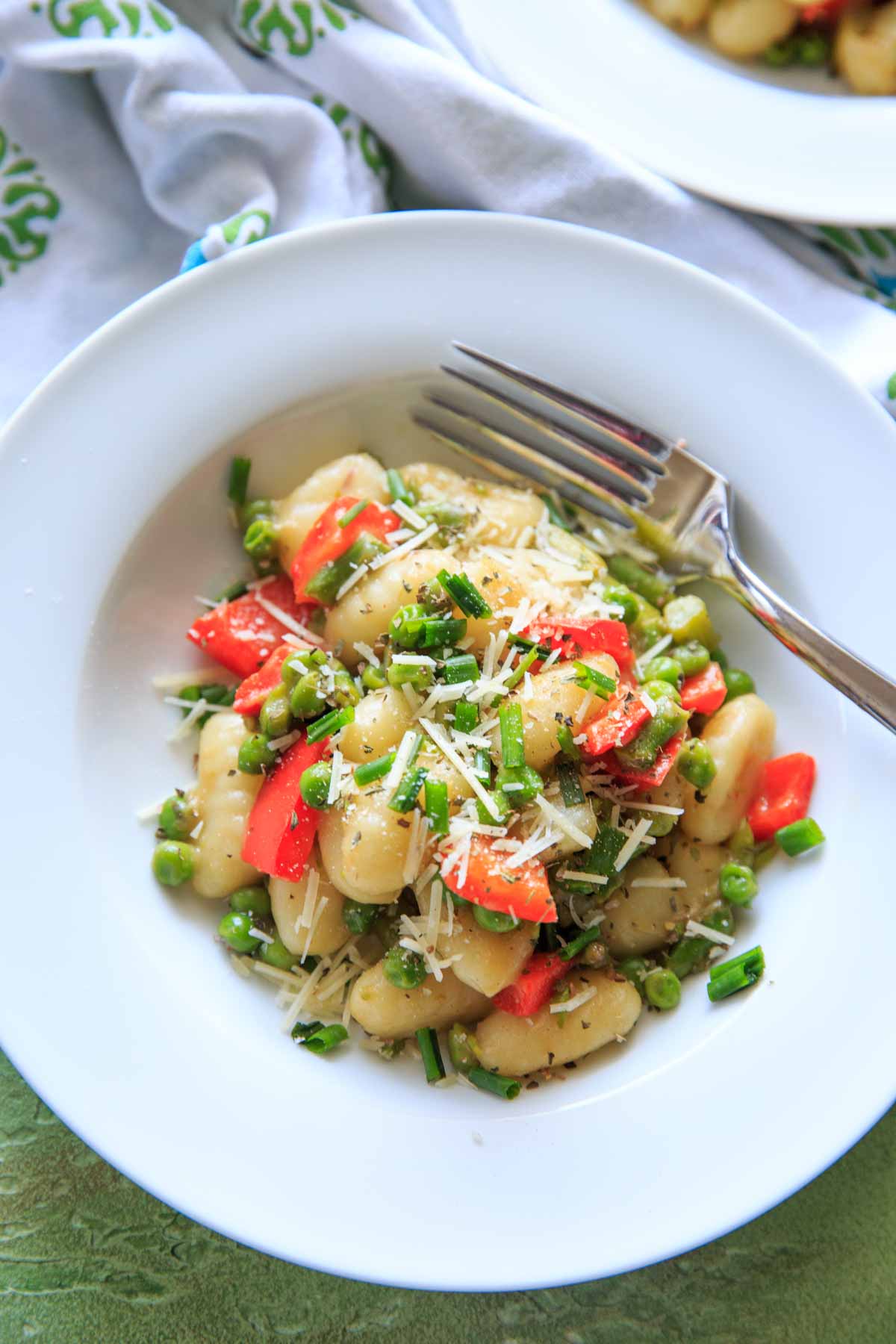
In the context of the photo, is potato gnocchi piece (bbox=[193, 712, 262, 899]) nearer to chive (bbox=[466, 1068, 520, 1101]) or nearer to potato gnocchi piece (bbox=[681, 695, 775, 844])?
chive (bbox=[466, 1068, 520, 1101])

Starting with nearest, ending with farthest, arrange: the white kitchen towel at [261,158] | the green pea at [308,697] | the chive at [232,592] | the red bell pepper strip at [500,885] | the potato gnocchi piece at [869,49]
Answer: the red bell pepper strip at [500,885] → the green pea at [308,697] → the chive at [232,592] → the white kitchen towel at [261,158] → the potato gnocchi piece at [869,49]

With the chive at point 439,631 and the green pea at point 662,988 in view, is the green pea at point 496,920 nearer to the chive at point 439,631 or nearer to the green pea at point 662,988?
the green pea at point 662,988

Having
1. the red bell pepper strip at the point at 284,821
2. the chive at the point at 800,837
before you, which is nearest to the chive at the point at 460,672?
the red bell pepper strip at the point at 284,821

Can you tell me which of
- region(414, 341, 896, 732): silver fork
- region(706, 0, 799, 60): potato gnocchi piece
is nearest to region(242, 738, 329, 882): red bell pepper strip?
region(414, 341, 896, 732): silver fork

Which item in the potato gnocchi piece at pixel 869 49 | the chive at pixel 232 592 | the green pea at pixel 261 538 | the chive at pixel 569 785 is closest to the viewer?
the chive at pixel 569 785

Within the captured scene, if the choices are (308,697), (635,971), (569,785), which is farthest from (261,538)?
(635,971)

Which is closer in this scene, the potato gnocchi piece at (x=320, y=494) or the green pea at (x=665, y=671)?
the green pea at (x=665, y=671)
